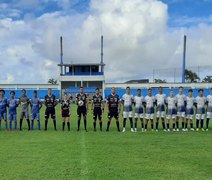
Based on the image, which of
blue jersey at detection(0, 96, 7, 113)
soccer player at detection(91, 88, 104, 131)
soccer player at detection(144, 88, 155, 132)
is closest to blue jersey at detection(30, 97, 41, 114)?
blue jersey at detection(0, 96, 7, 113)

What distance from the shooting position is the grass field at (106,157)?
316 inches

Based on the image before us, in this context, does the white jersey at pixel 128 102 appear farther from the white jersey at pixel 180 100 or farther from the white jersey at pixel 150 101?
the white jersey at pixel 180 100

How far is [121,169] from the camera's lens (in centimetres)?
846

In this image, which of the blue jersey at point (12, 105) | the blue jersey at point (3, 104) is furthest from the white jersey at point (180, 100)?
the blue jersey at point (3, 104)

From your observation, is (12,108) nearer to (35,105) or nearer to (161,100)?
(35,105)

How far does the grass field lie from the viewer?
803 centimetres

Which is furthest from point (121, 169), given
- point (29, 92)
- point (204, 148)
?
point (29, 92)

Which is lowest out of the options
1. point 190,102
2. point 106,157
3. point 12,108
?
point 106,157

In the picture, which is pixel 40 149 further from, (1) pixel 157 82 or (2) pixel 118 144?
(1) pixel 157 82

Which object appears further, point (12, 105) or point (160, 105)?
point (12, 105)

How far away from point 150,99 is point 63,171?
9716 mm

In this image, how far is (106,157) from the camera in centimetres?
992

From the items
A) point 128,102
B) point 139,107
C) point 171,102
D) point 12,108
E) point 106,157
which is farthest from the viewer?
point 12,108

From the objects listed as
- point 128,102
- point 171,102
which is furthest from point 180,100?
point 128,102
